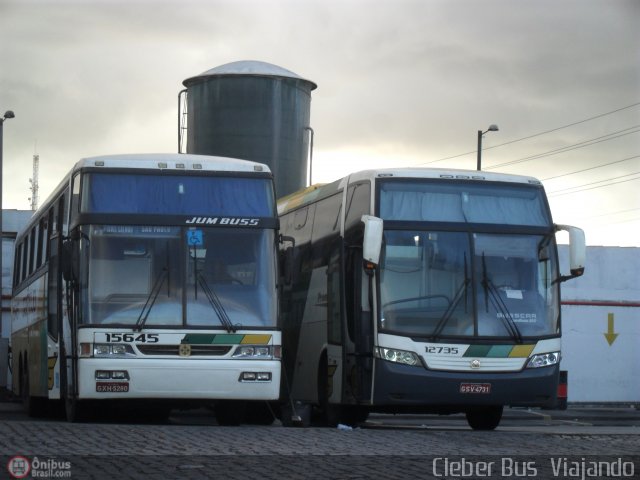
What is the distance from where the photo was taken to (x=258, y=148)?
3111cm

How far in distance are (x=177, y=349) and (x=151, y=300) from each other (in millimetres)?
684

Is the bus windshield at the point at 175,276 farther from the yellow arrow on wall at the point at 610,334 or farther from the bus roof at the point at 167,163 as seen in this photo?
the yellow arrow on wall at the point at 610,334

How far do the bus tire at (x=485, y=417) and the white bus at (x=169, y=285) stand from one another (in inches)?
142

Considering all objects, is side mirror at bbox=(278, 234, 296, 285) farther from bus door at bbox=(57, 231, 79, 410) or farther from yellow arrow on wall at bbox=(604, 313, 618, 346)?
yellow arrow on wall at bbox=(604, 313, 618, 346)

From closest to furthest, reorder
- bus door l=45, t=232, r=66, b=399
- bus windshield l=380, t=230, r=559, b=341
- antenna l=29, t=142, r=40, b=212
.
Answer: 1. bus windshield l=380, t=230, r=559, b=341
2. bus door l=45, t=232, r=66, b=399
3. antenna l=29, t=142, r=40, b=212

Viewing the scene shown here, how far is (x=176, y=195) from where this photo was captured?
17.3 metres

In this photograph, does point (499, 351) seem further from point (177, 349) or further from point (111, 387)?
point (111, 387)

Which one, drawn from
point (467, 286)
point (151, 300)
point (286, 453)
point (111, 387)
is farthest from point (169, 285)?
point (286, 453)

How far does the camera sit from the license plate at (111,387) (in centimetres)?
1620

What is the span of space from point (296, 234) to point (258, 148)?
9191 millimetres

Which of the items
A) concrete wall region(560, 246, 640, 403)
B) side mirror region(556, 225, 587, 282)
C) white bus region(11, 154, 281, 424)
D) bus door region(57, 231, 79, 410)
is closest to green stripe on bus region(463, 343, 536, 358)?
side mirror region(556, 225, 587, 282)

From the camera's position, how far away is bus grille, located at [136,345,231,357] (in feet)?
53.7

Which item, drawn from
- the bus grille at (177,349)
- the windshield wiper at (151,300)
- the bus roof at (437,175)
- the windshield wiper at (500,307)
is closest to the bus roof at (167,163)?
the bus roof at (437,175)

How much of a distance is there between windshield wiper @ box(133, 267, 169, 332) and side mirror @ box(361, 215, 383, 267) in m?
2.49
